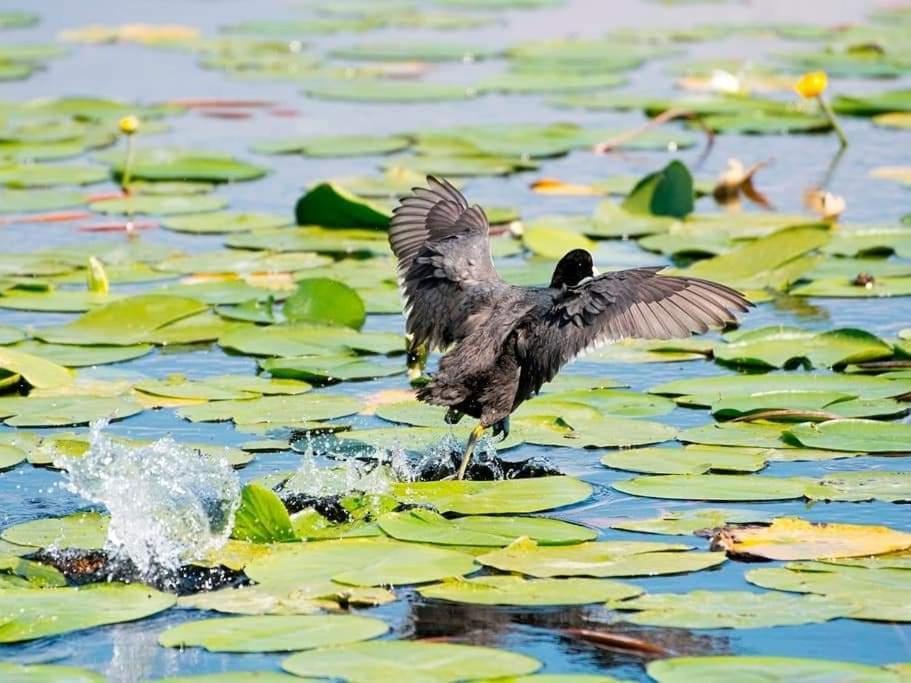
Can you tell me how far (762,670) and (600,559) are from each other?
1015 millimetres

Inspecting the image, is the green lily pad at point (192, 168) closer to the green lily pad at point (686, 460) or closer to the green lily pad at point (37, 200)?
the green lily pad at point (37, 200)

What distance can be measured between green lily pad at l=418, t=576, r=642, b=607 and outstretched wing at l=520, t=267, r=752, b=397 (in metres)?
1.31

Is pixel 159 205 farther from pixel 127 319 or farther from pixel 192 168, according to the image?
pixel 127 319

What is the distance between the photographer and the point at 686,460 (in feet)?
20.9

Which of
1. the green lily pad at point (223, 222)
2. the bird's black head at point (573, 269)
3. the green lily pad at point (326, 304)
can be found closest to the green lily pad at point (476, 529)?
the bird's black head at point (573, 269)

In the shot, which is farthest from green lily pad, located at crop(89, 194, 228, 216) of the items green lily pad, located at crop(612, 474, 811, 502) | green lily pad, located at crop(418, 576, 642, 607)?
green lily pad, located at crop(418, 576, 642, 607)

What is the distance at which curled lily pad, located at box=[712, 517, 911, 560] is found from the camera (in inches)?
212

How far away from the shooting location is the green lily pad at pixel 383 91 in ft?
46.3

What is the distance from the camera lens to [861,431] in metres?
6.62

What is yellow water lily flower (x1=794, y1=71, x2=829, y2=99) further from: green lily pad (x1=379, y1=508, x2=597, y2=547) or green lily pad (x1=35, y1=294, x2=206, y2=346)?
green lily pad (x1=379, y1=508, x2=597, y2=547)

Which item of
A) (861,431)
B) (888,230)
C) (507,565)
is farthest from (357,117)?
(507,565)

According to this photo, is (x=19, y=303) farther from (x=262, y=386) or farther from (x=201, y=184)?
(x=201, y=184)

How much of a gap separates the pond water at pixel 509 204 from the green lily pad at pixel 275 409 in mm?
51

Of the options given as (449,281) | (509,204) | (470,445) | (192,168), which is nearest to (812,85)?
(509,204)
